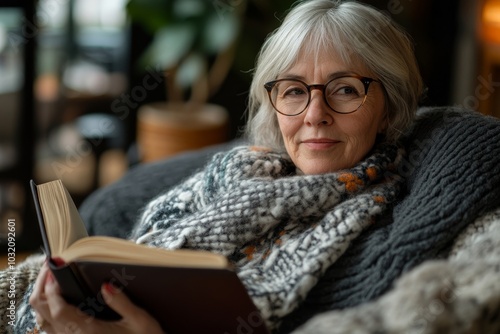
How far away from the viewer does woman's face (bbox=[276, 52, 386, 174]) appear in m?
1.41

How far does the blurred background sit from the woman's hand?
1.82 m

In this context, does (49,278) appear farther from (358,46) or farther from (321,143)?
(358,46)

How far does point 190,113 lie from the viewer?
3250 millimetres

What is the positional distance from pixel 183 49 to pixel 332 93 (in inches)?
66.6

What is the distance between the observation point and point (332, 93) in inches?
55.9

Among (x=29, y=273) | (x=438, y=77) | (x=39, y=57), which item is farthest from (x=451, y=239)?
(x=438, y=77)

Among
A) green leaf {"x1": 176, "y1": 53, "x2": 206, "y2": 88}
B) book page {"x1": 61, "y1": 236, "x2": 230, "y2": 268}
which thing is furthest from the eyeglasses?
green leaf {"x1": 176, "y1": 53, "x2": 206, "y2": 88}

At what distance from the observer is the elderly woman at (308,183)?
1.27 metres

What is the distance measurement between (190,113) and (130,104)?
55 cm

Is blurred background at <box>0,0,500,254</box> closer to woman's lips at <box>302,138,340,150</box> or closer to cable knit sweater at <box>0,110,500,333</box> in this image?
woman's lips at <box>302,138,340,150</box>

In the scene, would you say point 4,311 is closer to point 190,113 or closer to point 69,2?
point 190,113

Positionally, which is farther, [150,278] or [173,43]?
[173,43]

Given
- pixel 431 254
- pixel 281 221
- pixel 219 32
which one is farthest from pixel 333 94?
pixel 219 32

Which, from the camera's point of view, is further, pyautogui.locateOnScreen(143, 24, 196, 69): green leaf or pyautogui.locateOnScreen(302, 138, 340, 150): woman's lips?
pyautogui.locateOnScreen(143, 24, 196, 69): green leaf
